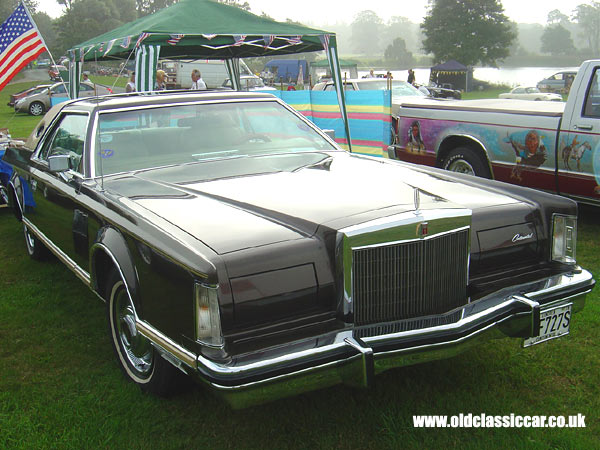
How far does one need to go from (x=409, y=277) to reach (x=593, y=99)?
451cm

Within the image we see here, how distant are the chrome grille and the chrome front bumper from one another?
14cm

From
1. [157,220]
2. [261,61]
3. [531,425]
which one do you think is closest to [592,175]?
[531,425]

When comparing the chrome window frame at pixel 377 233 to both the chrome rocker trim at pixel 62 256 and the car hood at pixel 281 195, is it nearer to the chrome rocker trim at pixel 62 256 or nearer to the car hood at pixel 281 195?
the car hood at pixel 281 195

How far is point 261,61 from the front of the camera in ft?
300

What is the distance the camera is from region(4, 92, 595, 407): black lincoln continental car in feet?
7.69

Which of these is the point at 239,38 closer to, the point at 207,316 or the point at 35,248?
the point at 35,248

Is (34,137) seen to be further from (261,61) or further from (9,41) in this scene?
(261,61)

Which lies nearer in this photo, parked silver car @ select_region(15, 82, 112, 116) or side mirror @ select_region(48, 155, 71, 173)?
side mirror @ select_region(48, 155, 71, 173)

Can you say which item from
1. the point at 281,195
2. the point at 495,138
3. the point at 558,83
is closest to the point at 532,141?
the point at 495,138

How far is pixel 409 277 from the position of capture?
2.61m

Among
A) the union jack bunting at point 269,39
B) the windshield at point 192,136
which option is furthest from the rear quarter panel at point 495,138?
the windshield at point 192,136

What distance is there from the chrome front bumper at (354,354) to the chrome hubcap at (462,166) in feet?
14.8

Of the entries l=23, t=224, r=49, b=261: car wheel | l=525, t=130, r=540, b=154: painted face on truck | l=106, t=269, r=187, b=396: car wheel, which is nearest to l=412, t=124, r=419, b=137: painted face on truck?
l=525, t=130, r=540, b=154: painted face on truck

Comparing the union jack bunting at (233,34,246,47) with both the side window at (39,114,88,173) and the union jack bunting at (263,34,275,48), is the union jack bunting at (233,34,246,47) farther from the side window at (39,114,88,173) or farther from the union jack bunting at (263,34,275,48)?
the side window at (39,114,88,173)
